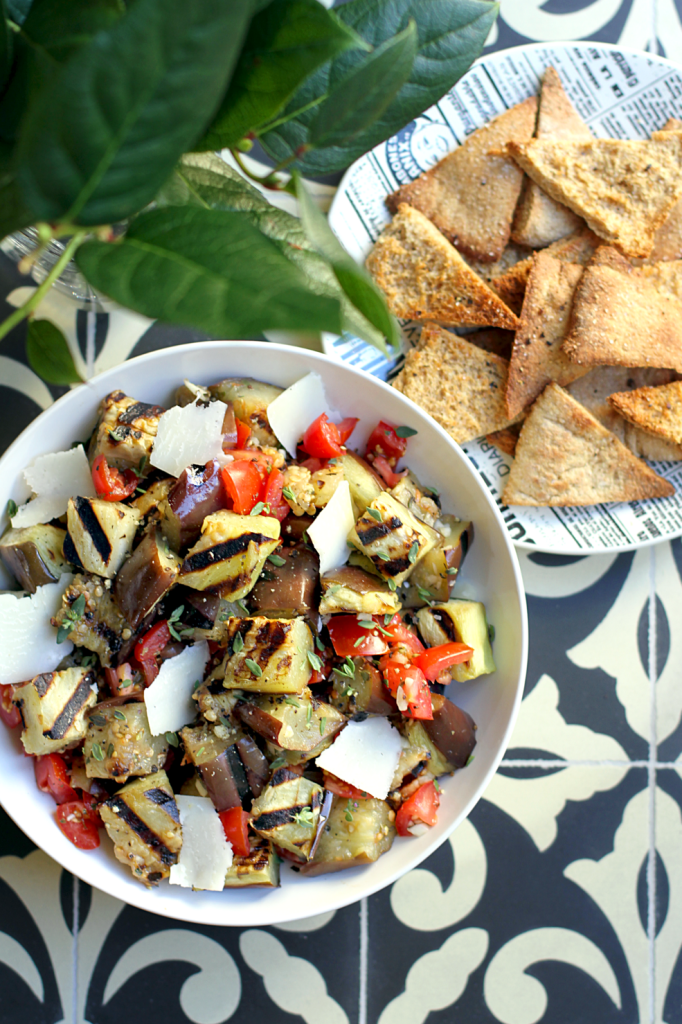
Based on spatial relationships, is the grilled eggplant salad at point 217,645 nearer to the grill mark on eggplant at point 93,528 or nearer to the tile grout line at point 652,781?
the grill mark on eggplant at point 93,528

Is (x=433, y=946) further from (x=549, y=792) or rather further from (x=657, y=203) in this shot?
(x=657, y=203)

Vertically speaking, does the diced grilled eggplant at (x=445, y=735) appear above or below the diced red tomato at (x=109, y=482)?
below

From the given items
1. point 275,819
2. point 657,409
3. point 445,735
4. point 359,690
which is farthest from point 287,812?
point 657,409

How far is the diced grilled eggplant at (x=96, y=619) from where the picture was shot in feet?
4.86

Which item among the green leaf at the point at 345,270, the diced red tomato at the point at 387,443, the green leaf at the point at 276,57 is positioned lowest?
the diced red tomato at the point at 387,443

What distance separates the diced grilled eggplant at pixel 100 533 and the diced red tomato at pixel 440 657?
2.26 ft

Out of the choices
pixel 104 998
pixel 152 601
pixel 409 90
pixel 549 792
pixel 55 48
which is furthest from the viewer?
pixel 549 792

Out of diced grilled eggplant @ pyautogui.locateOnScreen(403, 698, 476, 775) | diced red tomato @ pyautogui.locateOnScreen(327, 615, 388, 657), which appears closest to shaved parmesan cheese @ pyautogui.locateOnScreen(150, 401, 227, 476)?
diced red tomato @ pyautogui.locateOnScreen(327, 615, 388, 657)

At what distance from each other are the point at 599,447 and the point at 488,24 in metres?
1.21

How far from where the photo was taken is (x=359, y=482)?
1672mm

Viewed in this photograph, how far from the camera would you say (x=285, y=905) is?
5.39 feet

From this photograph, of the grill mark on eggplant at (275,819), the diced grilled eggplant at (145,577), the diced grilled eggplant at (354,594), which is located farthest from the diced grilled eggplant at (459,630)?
the diced grilled eggplant at (145,577)

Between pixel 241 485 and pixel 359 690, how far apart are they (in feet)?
1.69

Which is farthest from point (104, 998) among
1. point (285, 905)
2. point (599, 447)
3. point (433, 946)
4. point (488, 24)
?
point (488, 24)
